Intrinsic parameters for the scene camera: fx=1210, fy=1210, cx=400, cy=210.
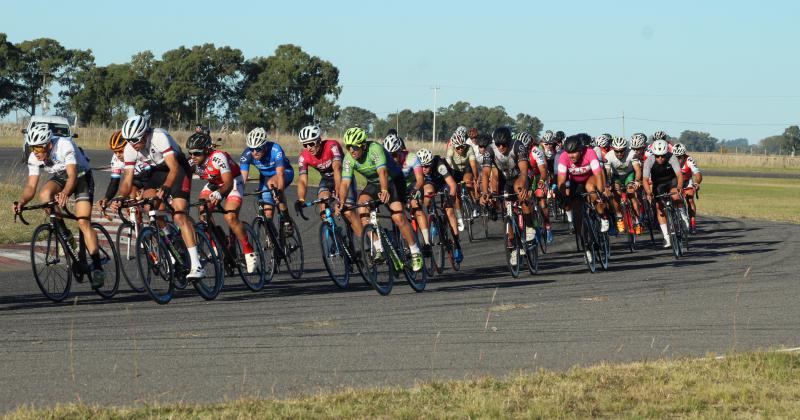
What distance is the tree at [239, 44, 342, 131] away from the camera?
88750 millimetres

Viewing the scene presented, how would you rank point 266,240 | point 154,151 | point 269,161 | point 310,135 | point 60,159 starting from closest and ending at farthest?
1. point 60,159
2. point 154,151
3. point 310,135
4. point 266,240
5. point 269,161

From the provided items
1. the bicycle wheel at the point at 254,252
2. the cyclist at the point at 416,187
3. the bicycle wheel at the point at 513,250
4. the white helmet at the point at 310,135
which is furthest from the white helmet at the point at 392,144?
the bicycle wheel at the point at 254,252

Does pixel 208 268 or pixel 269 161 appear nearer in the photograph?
pixel 208 268

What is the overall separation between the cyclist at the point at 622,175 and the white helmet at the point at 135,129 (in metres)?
10.4

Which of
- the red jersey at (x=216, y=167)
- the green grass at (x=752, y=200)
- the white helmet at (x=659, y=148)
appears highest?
the white helmet at (x=659, y=148)

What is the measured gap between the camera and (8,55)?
86062 mm

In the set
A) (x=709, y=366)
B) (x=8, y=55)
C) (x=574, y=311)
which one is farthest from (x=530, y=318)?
(x=8, y=55)

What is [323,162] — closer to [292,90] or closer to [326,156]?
[326,156]

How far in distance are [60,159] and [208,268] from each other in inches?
76.7

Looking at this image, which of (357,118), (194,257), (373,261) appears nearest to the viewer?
(194,257)

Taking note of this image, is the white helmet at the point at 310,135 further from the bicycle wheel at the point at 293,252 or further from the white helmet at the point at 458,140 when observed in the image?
the white helmet at the point at 458,140

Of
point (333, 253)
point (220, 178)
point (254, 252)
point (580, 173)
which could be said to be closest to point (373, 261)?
point (333, 253)

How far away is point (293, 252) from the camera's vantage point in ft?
50.9

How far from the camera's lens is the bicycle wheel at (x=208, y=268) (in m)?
12.9
